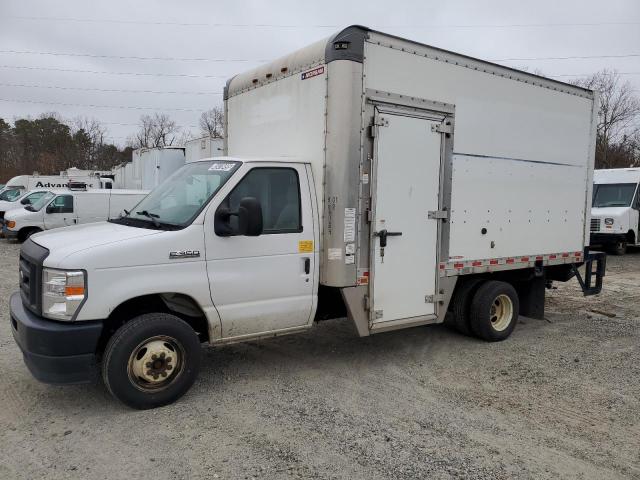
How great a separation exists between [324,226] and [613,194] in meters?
15.4

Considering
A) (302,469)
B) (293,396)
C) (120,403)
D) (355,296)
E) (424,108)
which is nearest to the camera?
(302,469)

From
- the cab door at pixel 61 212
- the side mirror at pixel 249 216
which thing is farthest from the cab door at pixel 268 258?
the cab door at pixel 61 212

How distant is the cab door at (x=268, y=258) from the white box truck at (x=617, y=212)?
14495 millimetres

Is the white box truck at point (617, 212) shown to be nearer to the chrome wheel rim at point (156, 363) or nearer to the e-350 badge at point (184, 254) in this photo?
the e-350 badge at point (184, 254)

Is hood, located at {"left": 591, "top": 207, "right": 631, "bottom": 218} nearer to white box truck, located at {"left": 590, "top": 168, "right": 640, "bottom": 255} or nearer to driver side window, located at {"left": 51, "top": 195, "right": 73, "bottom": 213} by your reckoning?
white box truck, located at {"left": 590, "top": 168, "right": 640, "bottom": 255}

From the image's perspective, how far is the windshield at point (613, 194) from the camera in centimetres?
1700

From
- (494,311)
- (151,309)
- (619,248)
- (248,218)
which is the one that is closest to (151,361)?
(151,309)

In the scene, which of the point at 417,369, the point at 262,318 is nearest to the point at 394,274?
the point at 417,369

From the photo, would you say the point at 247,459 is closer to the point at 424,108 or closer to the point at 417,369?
the point at 417,369

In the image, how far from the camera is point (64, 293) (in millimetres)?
4102

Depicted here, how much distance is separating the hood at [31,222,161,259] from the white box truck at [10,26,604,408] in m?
0.03

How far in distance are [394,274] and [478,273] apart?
1539 mm

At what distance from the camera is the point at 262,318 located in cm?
502

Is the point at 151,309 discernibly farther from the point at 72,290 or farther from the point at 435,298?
the point at 435,298
